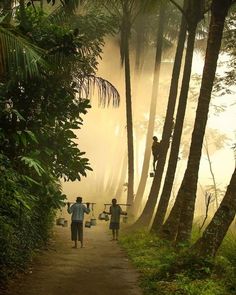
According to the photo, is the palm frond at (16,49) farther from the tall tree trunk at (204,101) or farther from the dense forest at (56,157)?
the tall tree trunk at (204,101)

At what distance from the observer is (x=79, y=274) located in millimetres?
10305

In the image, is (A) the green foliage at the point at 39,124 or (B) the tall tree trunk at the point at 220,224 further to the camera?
(B) the tall tree trunk at the point at 220,224

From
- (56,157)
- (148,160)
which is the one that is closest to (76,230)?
(56,157)

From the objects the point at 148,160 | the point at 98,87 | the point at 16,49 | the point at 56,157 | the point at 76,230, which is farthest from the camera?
the point at 148,160

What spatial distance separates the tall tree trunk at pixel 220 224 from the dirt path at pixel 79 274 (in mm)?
1667

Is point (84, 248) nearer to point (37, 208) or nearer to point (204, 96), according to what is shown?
point (37, 208)

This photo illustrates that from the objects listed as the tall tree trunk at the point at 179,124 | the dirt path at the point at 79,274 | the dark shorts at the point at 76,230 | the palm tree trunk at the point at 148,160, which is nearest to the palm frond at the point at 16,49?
the dirt path at the point at 79,274

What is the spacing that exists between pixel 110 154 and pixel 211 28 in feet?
140

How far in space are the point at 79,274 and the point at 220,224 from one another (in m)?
3.18

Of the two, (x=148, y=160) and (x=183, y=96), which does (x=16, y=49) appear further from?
(x=148, y=160)

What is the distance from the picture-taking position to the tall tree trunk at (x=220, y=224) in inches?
408

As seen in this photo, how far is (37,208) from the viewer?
12430 mm

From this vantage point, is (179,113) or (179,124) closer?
(179,113)

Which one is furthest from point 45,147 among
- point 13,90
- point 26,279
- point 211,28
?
point 211,28
